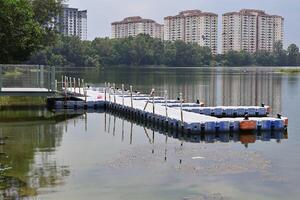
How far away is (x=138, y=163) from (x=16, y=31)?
72.2 ft

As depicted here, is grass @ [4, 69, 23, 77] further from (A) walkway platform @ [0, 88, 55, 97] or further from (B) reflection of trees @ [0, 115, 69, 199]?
(B) reflection of trees @ [0, 115, 69, 199]

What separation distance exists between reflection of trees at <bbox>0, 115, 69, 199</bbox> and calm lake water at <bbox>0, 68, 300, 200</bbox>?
0.09ft

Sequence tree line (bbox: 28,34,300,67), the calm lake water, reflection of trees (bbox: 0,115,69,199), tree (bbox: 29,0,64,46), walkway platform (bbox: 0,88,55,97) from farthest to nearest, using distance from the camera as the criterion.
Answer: tree line (bbox: 28,34,300,67)
tree (bbox: 29,0,64,46)
walkway platform (bbox: 0,88,55,97)
reflection of trees (bbox: 0,115,69,199)
the calm lake water

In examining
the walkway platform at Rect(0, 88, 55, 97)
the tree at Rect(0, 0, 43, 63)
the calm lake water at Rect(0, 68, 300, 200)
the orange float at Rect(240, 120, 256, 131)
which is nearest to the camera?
the calm lake water at Rect(0, 68, 300, 200)

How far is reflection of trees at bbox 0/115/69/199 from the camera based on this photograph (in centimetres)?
1608

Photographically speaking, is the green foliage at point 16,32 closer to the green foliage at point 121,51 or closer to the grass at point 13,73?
the grass at point 13,73

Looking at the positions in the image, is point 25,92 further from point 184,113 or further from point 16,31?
point 184,113

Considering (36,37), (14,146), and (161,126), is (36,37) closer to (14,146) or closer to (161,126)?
(161,126)

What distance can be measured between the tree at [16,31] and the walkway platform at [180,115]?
4.70 m

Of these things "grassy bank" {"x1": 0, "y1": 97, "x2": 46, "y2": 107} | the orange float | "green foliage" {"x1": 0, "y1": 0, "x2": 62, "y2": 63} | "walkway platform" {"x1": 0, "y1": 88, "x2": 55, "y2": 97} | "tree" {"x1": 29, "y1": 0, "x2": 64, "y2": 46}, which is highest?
"tree" {"x1": 29, "y1": 0, "x2": 64, "y2": 46}

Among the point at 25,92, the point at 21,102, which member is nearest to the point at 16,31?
the point at 21,102

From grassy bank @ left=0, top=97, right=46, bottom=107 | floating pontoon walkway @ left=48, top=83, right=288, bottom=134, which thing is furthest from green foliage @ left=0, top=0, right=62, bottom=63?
floating pontoon walkway @ left=48, top=83, right=288, bottom=134

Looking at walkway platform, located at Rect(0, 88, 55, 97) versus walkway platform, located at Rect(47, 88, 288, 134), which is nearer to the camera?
walkway platform, located at Rect(47, 88, 288, 134)

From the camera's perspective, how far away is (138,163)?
19609 mm
